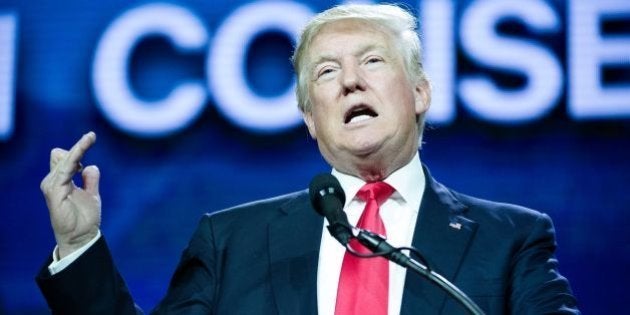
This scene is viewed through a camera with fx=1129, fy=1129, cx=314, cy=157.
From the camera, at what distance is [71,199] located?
196cm

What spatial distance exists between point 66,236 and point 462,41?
1.51 metres

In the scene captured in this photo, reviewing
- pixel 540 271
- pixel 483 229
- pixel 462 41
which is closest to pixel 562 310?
pixel 540 271

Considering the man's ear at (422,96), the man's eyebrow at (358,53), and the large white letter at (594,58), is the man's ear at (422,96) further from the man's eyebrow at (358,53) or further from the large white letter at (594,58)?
the large white letter at (594,58)

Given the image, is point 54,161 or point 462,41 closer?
point 54,161

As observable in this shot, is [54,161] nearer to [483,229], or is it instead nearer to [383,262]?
[383,262]

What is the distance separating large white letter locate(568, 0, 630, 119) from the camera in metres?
3.04

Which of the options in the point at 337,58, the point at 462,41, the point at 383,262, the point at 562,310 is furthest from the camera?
the point at 462,41

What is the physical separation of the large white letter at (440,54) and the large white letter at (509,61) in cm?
4

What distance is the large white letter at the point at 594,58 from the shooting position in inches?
120

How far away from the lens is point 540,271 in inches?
79.3

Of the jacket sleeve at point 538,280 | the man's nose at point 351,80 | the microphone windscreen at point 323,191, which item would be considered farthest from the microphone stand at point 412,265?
the man's nose at point 351,80

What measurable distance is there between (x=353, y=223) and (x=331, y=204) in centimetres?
42

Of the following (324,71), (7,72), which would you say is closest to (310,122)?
(324,71)

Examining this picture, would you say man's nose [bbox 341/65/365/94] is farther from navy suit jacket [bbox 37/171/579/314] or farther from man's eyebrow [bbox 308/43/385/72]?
navy suit jacket [bbox 37/171/579/314]
